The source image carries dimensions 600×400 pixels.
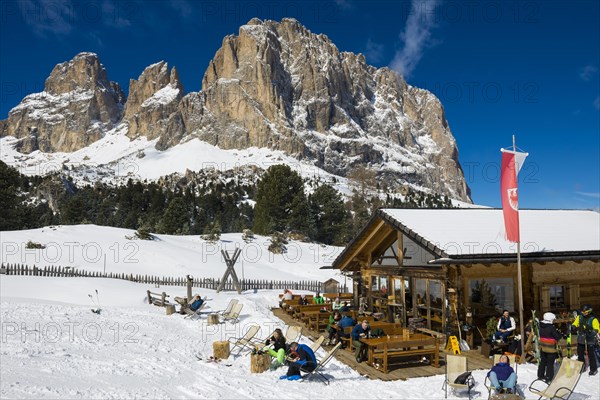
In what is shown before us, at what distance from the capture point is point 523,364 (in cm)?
1223

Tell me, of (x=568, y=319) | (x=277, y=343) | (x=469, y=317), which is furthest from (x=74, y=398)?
(x=568, y=319)

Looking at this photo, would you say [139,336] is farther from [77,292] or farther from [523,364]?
[523,364]

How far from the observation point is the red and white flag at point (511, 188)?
12.4 meters

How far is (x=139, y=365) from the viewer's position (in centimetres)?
1186

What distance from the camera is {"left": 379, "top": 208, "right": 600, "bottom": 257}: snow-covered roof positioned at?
14016 millimetres

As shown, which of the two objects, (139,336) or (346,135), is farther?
(346,135)

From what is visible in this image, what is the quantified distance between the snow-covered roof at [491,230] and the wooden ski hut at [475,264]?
35mm

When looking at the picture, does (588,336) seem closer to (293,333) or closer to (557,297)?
(557,297)

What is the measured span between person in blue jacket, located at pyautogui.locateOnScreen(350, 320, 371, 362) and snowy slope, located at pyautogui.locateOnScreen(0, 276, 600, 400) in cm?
61

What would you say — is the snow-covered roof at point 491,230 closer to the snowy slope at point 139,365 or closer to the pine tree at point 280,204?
the snowy slope at point 139,365

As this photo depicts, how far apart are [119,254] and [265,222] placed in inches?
797

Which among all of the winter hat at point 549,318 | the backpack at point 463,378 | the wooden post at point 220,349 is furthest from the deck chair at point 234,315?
the winter hat at point 549,318

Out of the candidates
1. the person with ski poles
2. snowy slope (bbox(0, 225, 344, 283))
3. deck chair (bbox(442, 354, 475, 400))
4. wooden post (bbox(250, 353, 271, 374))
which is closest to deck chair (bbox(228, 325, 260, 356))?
wooden post (bbox(250, 353, 271, 374))

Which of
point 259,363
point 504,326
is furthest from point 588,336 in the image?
point 259,363
